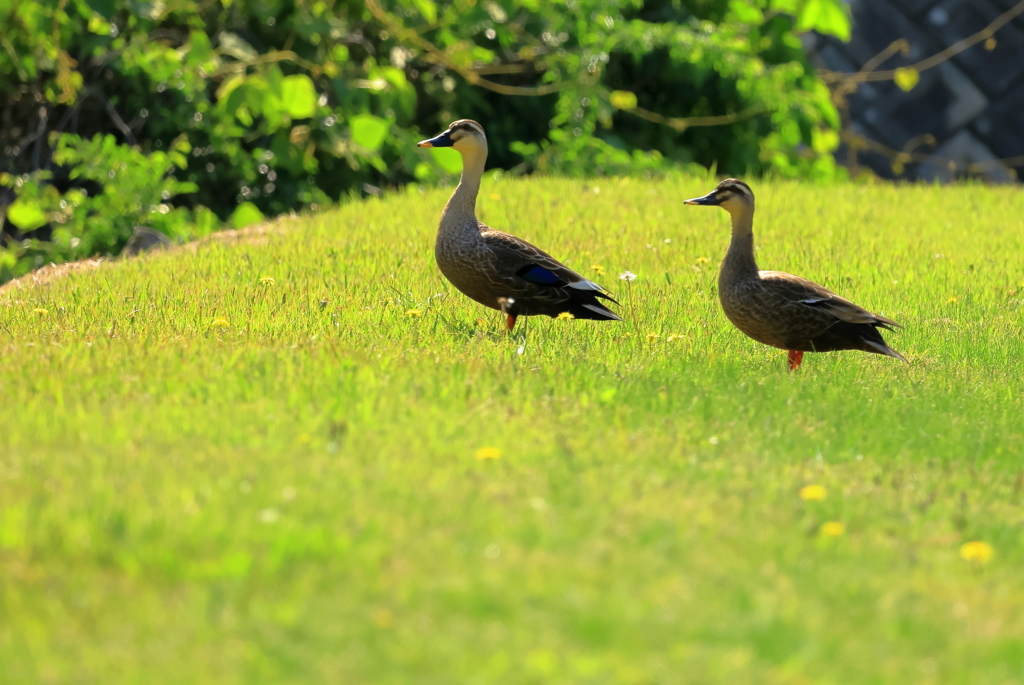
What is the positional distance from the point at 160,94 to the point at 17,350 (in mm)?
8011

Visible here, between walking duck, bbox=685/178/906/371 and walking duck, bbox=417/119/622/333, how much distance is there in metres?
0.81

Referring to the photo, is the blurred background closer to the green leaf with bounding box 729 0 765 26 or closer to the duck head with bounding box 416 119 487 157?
the green leaf with bounding box 729 0 765 26

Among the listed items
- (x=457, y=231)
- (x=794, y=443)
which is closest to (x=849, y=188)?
(x=457, y=231)

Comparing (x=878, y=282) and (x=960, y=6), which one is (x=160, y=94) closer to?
(x=878, y=282)

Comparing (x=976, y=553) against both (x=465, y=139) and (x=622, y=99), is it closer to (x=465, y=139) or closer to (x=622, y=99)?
(x=465, y=139)

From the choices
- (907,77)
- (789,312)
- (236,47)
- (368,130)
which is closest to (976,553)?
(789,312)

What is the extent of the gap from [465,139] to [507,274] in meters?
1.25

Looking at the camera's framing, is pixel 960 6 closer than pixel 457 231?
No

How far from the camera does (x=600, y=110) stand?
14781 mm

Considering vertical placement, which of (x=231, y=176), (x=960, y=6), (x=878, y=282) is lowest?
(x=231, y=176)

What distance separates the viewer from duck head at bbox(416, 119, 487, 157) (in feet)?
28.6

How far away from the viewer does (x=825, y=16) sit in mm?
14617

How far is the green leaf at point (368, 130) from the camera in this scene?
13.2 metres

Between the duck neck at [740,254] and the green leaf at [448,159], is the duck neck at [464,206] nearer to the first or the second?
the duck neck at [740,254]
